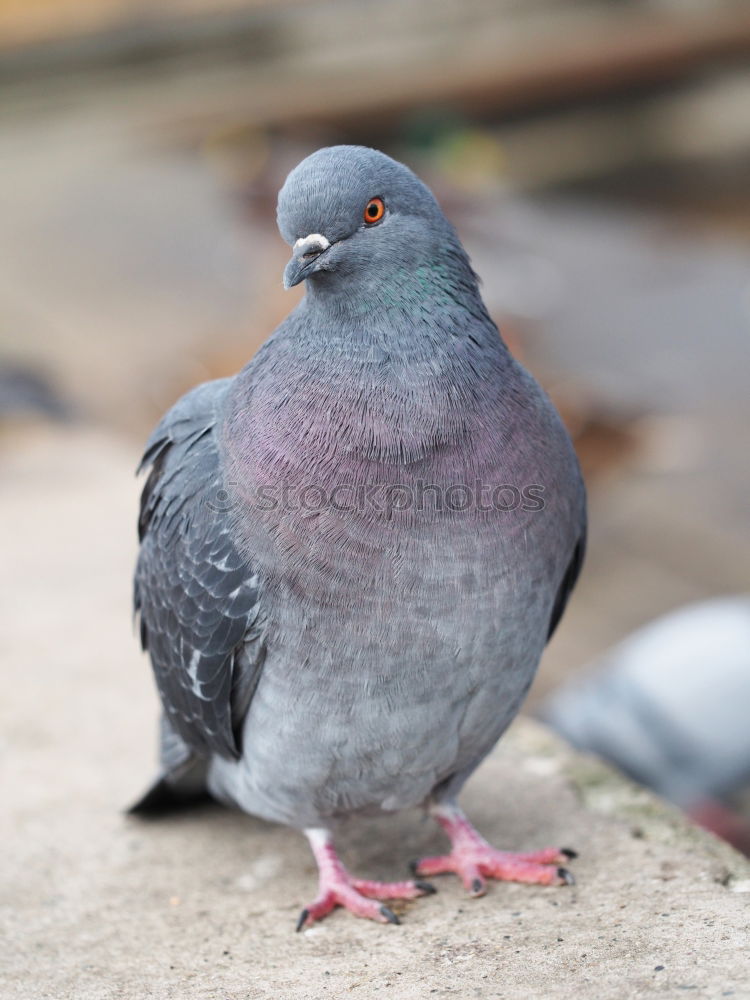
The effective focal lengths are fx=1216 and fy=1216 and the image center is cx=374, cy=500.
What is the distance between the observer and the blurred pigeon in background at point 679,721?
5.84 m

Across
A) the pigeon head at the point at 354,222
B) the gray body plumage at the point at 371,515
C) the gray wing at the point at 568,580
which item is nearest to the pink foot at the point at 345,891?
the gray body plumage at the point at 371,515

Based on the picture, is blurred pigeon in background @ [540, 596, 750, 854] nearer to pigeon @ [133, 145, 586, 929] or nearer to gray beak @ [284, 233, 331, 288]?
pigeon @ [133, 145, 586, 929]

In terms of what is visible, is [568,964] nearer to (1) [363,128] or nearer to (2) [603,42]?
(1) [363,128]

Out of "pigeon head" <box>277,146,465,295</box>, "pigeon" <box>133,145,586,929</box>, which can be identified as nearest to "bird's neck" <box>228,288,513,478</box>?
"pigeon" <box>133,145,586,929</box>

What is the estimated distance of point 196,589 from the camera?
3.27m

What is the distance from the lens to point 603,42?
18.2m

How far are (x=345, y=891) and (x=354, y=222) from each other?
190cm

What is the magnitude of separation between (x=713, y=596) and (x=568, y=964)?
5.58 metres

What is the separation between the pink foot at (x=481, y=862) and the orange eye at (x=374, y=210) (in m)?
1.81

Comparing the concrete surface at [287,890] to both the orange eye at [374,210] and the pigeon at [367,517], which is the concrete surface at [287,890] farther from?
the orange eye at [374,210]

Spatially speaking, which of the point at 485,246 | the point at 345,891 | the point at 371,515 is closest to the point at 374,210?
the point at 371,515

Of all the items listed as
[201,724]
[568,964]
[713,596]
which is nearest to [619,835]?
[568,964]

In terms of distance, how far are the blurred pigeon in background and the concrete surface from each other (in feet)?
4.05

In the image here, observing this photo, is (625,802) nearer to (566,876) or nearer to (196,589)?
(566,876)
